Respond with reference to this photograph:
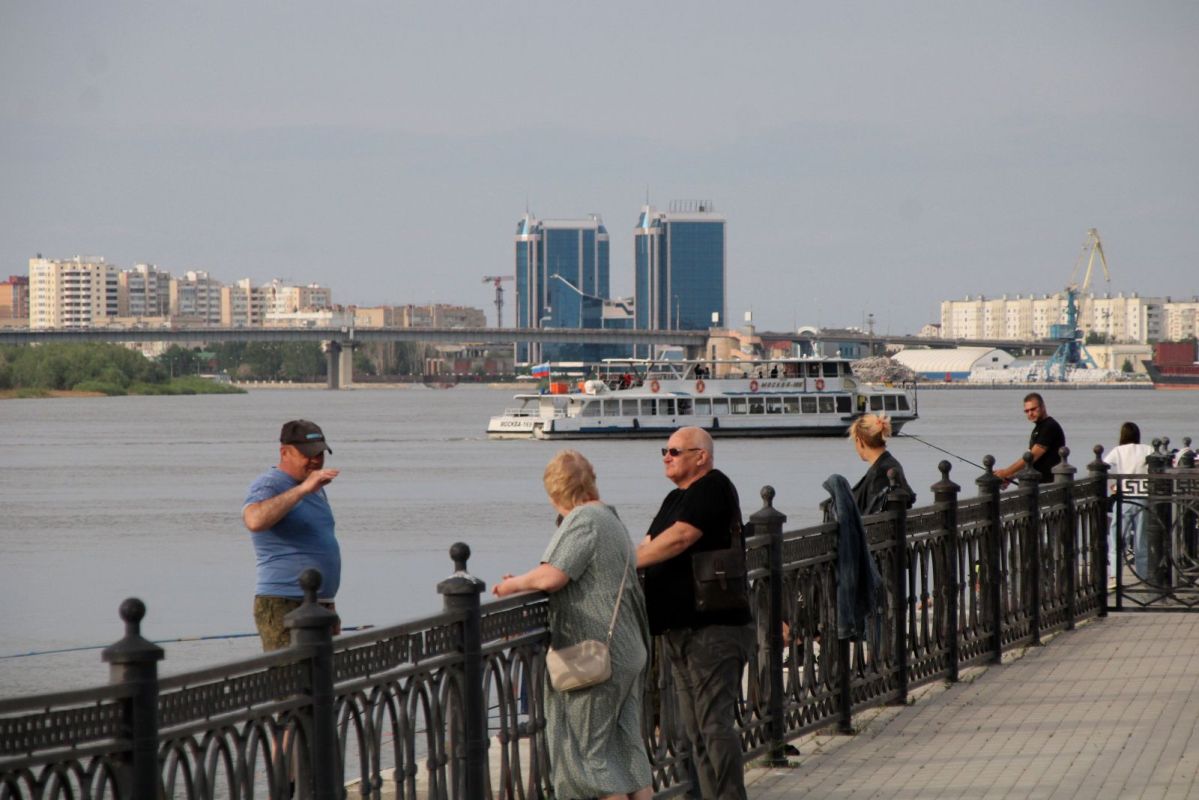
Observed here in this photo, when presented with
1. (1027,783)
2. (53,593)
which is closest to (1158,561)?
(1027,783)

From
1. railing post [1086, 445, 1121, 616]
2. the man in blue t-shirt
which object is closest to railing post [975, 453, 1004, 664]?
railing post [1086, 445, 1121, 616]

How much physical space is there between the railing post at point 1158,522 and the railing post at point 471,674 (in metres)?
7.83

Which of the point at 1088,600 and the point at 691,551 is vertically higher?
the point at 691,551

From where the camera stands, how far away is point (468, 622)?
5.22m

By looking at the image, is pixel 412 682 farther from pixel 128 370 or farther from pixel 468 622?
pixel 128 370

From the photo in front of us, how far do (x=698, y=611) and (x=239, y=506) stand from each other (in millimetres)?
37961

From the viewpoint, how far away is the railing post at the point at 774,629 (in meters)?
7.15

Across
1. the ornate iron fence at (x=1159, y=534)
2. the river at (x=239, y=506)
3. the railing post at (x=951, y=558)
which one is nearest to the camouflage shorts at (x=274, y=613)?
the railing post at (x=951, y=558)

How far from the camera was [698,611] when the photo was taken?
607 centimetres

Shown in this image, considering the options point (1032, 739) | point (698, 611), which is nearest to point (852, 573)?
point (1032, 739)

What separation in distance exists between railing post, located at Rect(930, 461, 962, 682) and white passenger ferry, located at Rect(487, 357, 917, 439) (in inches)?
2552

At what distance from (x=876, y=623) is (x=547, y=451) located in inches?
2512

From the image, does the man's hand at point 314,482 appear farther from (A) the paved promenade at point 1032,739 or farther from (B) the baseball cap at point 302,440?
(A) the paved promenade at point 1032,739

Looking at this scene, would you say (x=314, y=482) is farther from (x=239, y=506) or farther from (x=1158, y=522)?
(x=239, y=506)
